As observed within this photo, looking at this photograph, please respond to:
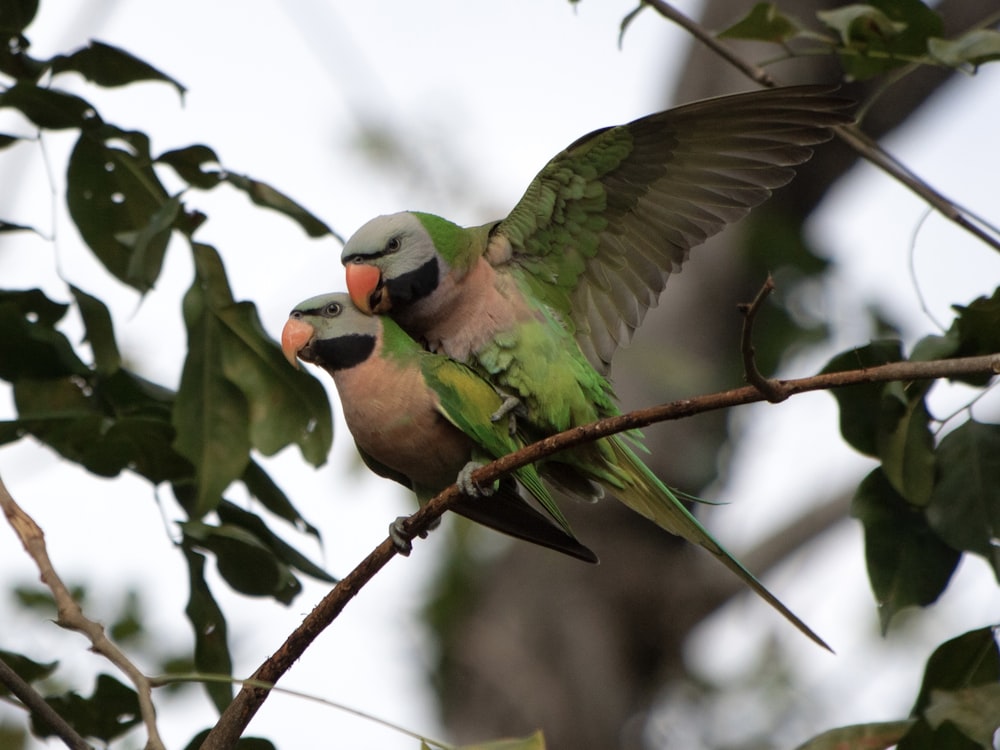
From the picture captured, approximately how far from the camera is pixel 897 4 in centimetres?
227

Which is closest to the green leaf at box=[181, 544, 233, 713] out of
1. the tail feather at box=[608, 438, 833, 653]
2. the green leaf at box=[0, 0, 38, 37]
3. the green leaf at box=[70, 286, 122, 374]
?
the green leaf at box=[70, 286, 122, 374]

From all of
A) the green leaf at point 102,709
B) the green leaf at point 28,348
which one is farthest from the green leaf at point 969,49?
the green leaf at point 102,709

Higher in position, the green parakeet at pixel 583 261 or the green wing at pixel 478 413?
the green parakeet at pixel 583 261

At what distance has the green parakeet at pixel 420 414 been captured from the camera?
2.37 m

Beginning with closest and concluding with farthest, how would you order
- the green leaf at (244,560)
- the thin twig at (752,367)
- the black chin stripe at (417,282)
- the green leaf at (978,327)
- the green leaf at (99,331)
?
the thin twig at (752,367) < the green leaf at (978,327) < the green leaf at (244,560) < the green leaf at (99,331) < the black chin stripe at (417,282)

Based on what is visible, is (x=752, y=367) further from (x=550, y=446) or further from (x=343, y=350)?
(x=343, y=350)

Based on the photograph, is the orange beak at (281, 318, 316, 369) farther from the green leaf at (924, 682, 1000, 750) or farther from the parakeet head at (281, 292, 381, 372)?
the green leaf at (924, 682, 1000, 750)

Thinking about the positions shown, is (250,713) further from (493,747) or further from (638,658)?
(638,658)

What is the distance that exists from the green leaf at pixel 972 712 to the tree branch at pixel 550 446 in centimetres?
48

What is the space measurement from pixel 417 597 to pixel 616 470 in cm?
432

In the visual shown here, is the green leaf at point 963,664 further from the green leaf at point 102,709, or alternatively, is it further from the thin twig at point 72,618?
the green leaf at point 102,709

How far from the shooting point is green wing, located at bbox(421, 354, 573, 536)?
2336 mm

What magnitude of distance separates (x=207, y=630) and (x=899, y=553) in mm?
1392

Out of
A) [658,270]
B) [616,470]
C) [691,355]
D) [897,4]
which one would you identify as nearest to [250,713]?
[616,470]
